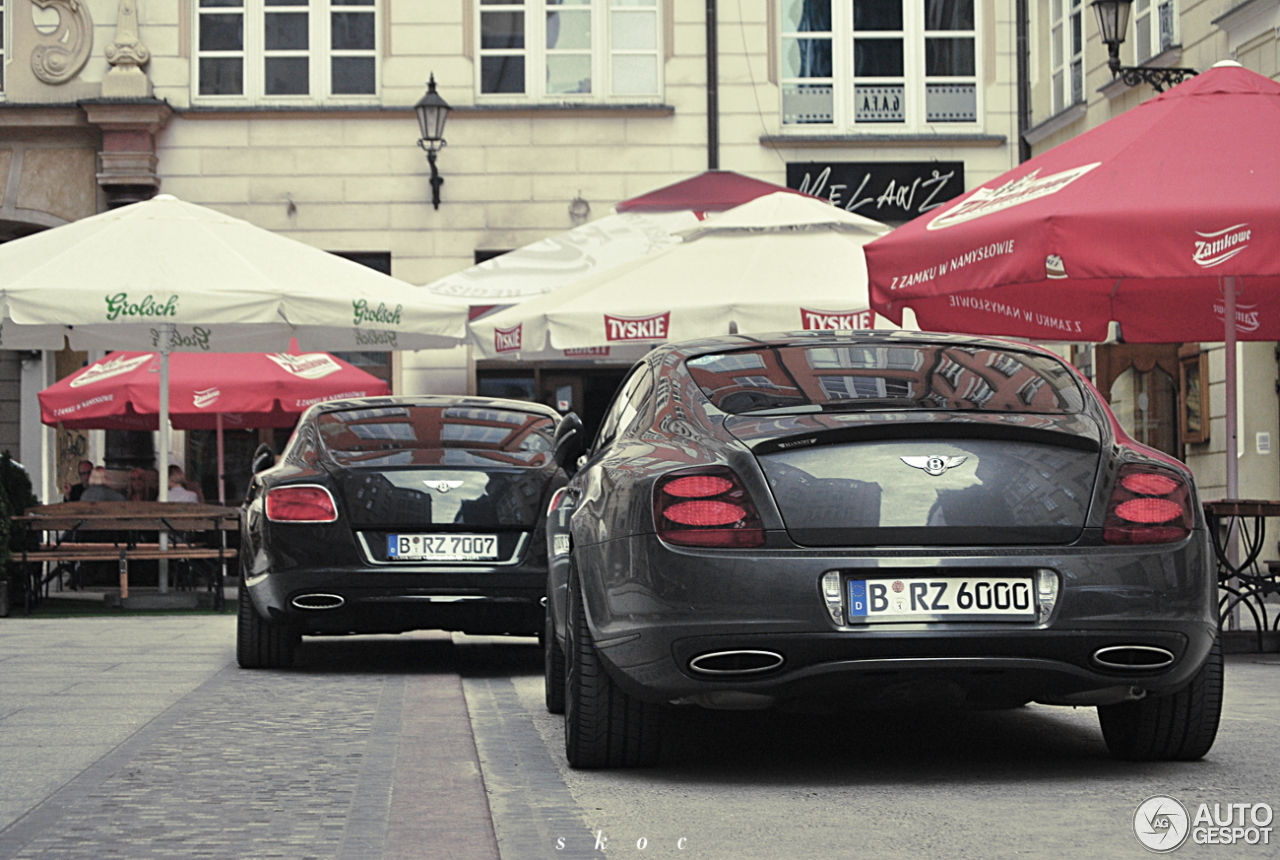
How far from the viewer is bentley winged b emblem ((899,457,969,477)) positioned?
18.6 feet

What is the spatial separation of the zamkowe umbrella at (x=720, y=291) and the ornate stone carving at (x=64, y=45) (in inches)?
448

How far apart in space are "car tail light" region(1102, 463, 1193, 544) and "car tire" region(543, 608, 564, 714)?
2.50 m

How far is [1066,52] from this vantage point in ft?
79.5

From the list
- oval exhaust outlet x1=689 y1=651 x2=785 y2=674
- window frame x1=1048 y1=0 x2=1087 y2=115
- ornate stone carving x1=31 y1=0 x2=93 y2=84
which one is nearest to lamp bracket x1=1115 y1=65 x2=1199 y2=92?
window frame x1=1048 y1=0 x2=1087 y2=115

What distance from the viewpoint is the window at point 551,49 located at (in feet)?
81.9

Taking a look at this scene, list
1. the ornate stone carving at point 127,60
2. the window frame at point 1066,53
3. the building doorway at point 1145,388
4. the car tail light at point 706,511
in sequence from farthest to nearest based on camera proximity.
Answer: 1. the ornate stone carving at point 127,60
2. the window frame at point 1066,53
3. the building doorway at point 1145,388
4. the car tail light at point 706,511

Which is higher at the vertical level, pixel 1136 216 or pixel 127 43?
pixel 127 43

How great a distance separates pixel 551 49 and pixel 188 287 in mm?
12058

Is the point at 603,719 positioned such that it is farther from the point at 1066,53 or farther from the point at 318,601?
the point at 1066,53

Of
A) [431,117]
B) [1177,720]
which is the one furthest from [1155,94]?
[1177,720]

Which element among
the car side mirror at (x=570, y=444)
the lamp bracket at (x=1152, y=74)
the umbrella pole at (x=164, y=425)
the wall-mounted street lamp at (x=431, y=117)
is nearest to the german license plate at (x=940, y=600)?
the car side mirror at (x=570, y=444)

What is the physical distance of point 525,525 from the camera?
9711 mm

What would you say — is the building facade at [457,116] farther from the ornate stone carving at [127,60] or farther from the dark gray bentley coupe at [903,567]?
the dark gray bentley coupe at [903,567]

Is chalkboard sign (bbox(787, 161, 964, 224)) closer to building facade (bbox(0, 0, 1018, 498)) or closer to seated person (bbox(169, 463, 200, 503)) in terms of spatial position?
building facade (bbox(0, 0, 1018, 498))
